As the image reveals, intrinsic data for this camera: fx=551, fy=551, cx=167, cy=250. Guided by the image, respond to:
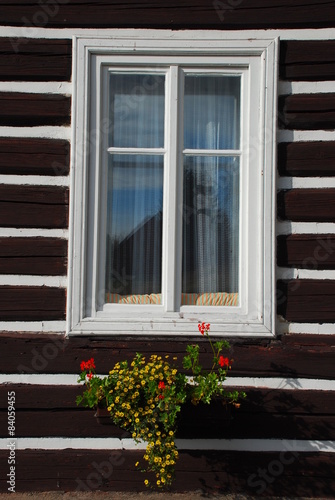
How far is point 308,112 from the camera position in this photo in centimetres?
346

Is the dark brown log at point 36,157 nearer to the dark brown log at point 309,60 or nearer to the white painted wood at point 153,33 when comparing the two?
the white painted wood at point 153,33

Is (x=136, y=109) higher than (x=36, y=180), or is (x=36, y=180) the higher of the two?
(x=136, y=109)

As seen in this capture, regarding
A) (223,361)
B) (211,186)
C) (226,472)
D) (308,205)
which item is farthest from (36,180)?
(226,472)

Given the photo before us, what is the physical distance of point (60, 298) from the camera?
342 centimetres

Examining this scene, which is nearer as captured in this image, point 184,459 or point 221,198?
point 184,459

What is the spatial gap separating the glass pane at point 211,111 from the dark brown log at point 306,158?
1.11 feet

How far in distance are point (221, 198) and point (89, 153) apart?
0.89 m

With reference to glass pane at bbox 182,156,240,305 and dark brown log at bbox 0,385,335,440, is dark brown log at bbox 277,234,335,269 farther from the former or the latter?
dark brown log at bbox 0,385,335,440

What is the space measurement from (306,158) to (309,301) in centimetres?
89

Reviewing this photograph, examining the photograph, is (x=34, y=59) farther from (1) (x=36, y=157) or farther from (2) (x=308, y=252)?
(2) (x=308, y=252)

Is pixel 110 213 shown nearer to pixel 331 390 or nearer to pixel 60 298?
pixel 60 298

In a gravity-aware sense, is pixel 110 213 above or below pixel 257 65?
below

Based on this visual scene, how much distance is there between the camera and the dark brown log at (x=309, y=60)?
347 centimetres

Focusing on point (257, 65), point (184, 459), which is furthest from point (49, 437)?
point (257, 65)
